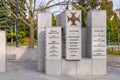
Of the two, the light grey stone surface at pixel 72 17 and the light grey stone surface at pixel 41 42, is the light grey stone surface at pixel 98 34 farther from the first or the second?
the light grey stone surface at pixel 41 42

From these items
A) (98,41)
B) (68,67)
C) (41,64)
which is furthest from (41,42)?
(98,41)

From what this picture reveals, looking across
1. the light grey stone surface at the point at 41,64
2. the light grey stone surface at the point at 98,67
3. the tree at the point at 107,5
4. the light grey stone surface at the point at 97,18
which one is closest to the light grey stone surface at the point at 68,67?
the light grey stone surface at the point at 98,67

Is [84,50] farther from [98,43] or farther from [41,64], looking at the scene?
[41,64]

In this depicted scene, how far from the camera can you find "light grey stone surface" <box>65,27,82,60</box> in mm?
14938

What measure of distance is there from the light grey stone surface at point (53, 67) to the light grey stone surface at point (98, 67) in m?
1.54

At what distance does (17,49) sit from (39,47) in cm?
856

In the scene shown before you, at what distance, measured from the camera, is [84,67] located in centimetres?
1513

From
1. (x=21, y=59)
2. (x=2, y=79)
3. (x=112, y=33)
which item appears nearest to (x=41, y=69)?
(x=2, y=79)

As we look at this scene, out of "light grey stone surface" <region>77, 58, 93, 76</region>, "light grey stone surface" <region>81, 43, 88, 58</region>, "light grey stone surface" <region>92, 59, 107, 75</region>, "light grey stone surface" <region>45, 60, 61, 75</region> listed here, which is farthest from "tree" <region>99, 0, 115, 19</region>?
"light grey stone surface" <region>45, 60, 61, 75</region>

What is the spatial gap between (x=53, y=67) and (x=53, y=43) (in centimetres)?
105

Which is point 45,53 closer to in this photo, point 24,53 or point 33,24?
point 24,53

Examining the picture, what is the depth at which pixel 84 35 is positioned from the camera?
16250 millimetres

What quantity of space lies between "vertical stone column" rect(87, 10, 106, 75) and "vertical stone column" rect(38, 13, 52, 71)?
7.13 feet

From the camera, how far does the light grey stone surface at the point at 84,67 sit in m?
15.1
